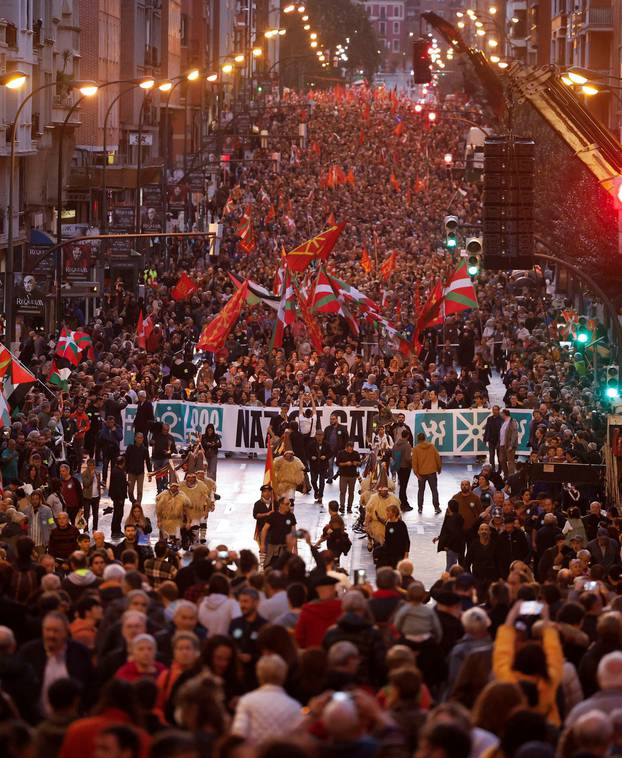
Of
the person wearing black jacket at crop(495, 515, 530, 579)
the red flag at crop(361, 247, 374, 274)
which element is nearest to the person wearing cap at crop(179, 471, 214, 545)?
the person wearing black jacket at crop(495, 515, 530, 579)

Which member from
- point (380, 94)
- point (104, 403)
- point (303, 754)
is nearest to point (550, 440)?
point (104, 403)

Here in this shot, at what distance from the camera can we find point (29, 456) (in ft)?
81.9

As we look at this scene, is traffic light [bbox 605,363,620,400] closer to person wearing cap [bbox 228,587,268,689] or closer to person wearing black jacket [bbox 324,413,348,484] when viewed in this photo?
person wearing black jacket [bbox 324,413,348,484]

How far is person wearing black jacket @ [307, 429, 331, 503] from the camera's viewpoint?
28.0m

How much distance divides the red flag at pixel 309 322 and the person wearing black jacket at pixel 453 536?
1570cm

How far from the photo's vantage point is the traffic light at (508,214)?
21828 mm

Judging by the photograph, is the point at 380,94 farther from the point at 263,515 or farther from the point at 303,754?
Answer: the point at 303,754

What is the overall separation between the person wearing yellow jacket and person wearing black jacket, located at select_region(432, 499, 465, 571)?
961cm

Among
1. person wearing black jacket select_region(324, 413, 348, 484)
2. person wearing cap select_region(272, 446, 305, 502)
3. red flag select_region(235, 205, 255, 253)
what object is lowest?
person wearing cap select_region(272, 446, 305, 502)

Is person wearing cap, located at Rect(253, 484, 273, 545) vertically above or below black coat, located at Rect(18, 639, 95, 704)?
below

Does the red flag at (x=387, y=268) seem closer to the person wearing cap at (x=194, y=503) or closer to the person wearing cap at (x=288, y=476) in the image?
the person wearing cap at (x=288, y=476)

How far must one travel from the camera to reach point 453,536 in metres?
21.2

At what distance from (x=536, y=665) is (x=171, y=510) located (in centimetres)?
1211

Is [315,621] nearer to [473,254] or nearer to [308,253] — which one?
[473,254]
